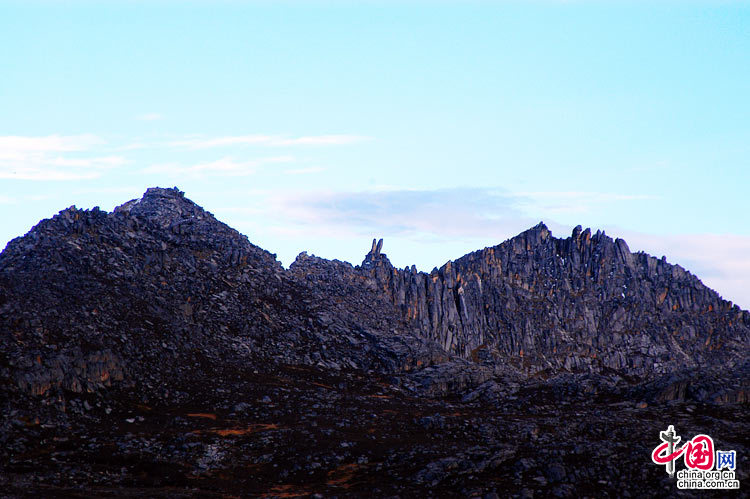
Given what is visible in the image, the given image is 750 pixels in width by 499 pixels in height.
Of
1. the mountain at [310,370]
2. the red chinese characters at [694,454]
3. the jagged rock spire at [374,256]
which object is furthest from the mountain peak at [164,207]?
the red chinese characters at [694,454]

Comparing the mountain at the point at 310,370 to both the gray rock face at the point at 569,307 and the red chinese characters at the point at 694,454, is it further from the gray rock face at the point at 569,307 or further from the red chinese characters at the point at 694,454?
the red chinese characters at the point at 694,454

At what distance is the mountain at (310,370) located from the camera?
4512cm

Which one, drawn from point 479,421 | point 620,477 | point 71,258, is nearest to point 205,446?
point 479,421

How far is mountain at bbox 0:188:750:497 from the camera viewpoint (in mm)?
45125

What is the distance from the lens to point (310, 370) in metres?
78.2

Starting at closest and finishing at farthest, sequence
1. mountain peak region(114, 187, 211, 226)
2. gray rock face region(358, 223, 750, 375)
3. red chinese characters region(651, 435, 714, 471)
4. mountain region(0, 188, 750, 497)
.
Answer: red chinese characters region(651, 435, 714, 471) < mountain region(0, 188, 750, 497) < mountain peak region(114, 187, 211, 226) < gray rock face region(358, 223, 750, 375)

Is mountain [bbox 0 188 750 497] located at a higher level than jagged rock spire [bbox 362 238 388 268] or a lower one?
lower

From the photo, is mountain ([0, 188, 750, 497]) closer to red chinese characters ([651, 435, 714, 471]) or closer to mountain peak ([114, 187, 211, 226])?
mountain peak ([114, 187, 211, 226])

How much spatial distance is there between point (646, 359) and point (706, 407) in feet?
193

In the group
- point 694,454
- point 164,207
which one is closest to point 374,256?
point 164,207

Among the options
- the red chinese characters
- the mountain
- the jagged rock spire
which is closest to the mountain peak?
the mountain

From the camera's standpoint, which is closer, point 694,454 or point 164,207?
point 694,454

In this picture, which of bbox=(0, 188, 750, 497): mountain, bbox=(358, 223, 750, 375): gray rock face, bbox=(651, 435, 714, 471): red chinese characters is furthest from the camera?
bbox=(358, 223, 750, 375): gray rock face

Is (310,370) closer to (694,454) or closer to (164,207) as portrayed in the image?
(164,207)
